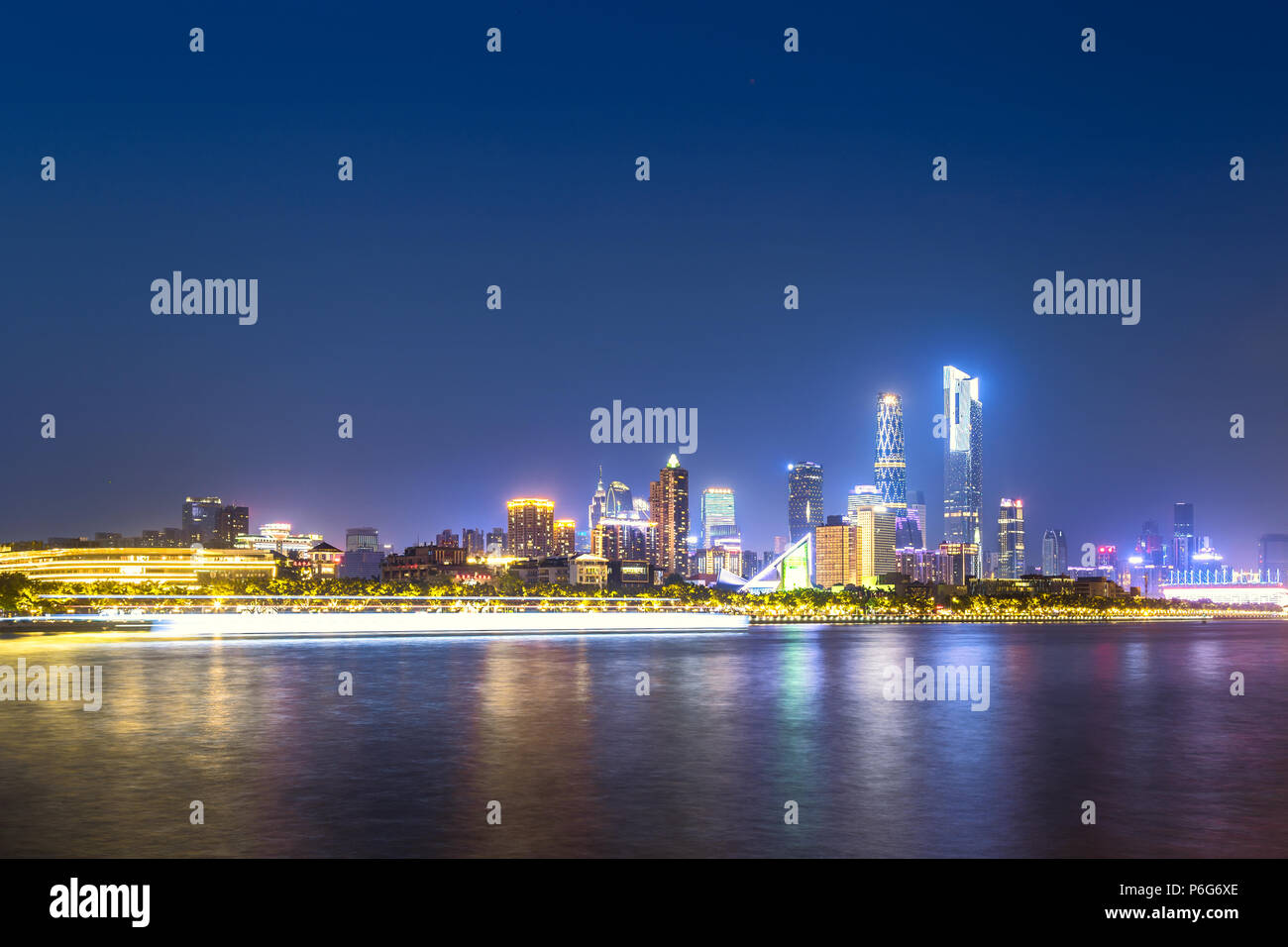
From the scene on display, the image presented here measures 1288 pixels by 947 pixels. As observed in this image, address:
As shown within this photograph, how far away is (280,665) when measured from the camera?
7306 cm

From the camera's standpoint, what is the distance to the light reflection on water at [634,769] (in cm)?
2088

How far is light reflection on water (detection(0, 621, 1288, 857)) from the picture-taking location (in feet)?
68.5

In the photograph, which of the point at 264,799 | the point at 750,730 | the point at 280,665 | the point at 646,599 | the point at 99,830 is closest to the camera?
the point at 99,830

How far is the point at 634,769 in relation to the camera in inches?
1166

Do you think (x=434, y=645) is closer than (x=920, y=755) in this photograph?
No

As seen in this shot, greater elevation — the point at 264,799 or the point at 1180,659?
the point at 264,799

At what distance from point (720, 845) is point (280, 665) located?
59115 mm
